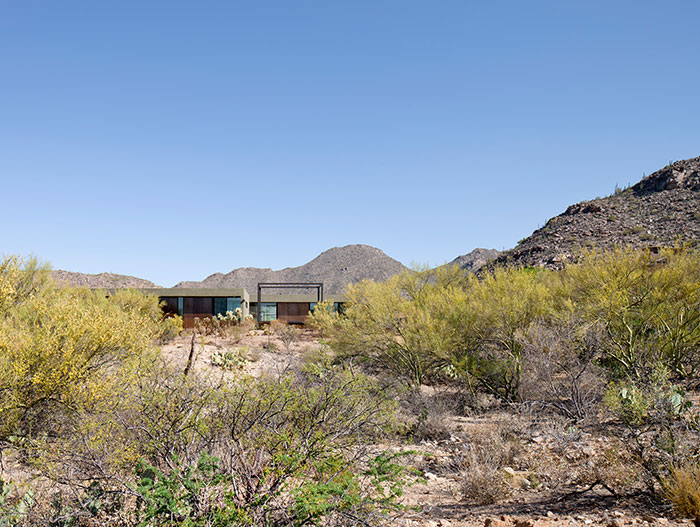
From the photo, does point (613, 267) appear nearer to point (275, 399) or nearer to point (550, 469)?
point (550, 469)

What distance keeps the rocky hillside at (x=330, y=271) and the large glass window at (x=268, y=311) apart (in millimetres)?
34913

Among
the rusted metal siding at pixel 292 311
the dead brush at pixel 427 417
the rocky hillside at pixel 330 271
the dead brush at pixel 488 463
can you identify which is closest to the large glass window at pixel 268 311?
the rusted metal siding at pixel 292 311

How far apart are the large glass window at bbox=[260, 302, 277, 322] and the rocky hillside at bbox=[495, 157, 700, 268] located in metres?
17.9

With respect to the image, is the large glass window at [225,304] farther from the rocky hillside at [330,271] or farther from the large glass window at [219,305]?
the rocky hillside at [330,271]

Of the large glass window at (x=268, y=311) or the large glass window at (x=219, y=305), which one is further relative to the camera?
the large glass window at (x=268, y=311)

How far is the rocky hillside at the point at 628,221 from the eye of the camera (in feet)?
115

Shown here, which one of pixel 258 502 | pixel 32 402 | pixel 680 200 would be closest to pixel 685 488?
pixel 258 502

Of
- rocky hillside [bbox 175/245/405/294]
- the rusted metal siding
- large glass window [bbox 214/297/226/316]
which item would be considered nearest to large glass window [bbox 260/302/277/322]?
the rusted metal siding

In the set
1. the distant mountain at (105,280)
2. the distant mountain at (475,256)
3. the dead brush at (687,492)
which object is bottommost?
the dead brush at (687,492)

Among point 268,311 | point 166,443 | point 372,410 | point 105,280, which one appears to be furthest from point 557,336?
point 105,280

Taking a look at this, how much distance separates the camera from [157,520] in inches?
206

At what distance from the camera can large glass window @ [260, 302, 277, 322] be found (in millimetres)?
42156

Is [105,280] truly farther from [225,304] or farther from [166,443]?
[166,443]

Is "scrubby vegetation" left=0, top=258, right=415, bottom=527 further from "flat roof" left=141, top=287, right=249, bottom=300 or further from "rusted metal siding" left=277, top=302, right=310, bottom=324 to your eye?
"rusted metal siding" left=277, top=302, right=310, bottom=324
